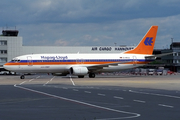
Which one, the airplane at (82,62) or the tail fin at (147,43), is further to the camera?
the tail fin at (147,43)

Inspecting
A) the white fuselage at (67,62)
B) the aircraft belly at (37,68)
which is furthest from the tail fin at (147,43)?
the aircraft belly at (37,68)

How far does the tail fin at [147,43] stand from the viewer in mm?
75850

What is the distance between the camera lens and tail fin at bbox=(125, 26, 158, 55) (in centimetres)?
7585

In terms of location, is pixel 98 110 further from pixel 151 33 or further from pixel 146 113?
pixel 151 33

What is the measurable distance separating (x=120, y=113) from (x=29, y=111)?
4805 mm

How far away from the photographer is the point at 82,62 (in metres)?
70.6

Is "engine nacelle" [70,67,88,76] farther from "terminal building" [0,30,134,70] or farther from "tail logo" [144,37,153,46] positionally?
"terminal building" [0,30,134,70]

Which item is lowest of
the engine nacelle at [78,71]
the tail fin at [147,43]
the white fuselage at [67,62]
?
the engine nacelle at [78,71]

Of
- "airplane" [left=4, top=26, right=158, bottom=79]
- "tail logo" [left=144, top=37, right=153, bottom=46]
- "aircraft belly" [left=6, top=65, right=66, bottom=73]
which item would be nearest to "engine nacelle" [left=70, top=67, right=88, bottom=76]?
"airplane" [left=4, top=26, right=158, bottom=79]

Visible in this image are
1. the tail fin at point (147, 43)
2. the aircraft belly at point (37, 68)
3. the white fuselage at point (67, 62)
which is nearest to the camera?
the aircraft belly at point (37, 68)

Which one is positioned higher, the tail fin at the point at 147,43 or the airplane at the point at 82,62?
the tail fin at the point at 147,43

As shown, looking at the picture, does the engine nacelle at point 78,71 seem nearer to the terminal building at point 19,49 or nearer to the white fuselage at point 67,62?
the white fuselage at point 67,62

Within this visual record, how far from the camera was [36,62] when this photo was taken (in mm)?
66625

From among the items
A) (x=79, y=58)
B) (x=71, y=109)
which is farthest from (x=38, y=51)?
(x=71, y=109)
